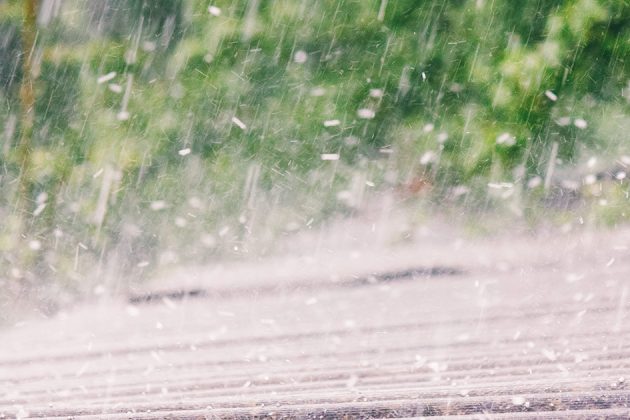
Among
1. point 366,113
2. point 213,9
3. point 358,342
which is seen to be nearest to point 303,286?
point 358,342

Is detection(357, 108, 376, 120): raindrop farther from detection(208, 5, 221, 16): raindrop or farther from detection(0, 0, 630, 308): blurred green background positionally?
detection(208, 5, 221, 16): raindrop

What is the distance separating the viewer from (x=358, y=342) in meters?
2.96

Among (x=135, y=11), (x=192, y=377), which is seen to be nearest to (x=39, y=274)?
(x=135, y=11)

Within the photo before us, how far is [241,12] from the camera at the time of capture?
337 cm

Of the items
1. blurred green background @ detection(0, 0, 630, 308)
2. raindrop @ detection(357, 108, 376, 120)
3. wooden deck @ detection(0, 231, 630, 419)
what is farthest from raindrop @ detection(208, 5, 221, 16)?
wooden deck @ detection(0, 231, 630, 419)

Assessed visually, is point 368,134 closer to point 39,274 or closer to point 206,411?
point 206,411

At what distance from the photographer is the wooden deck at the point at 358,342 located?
84.5 inches

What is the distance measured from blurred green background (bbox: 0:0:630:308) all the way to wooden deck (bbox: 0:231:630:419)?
519 mm

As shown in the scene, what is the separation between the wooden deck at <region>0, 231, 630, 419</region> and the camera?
2.15 metres

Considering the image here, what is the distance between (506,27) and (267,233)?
2.31 metres

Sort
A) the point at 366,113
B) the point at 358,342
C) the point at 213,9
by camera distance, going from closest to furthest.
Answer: the point at 358,342 < the point at 213,9 < the point at 366,113

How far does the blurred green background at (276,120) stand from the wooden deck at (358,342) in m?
0.52

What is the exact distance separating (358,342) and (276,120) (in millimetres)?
1640

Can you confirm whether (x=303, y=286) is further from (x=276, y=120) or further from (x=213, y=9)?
(x=213, y=9)
